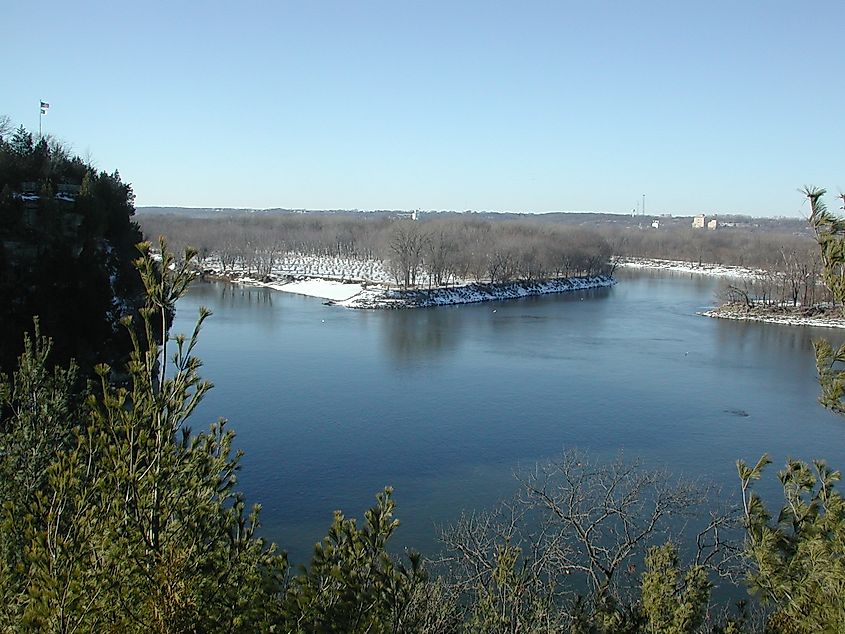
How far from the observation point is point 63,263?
1012 cm

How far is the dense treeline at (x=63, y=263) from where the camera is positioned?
9.45m

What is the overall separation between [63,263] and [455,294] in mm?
21344

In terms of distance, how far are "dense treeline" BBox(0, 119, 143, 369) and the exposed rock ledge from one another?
633 inches

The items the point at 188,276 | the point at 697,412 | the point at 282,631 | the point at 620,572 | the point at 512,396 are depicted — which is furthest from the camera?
the point at 512,396

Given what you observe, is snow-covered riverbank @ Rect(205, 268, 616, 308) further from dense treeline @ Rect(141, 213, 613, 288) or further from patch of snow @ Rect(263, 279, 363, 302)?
dense treeline @ Rect(141, 213, 613, 288)

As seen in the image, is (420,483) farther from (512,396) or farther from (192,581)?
(192,581)

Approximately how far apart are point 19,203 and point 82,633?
34.5ft

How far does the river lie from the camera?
913 centimetres

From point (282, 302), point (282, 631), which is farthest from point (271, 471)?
point (282, 302)

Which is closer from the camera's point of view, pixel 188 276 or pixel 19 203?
pixel 188 276

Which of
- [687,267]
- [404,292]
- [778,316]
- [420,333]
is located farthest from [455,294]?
[687,267]

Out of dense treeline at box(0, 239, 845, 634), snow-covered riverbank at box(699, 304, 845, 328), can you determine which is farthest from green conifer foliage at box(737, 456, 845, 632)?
snow-covered riverbank at box(699, 304, 845, 328)

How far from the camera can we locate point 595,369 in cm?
1595

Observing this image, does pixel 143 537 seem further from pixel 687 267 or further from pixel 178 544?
pixel 687 267
